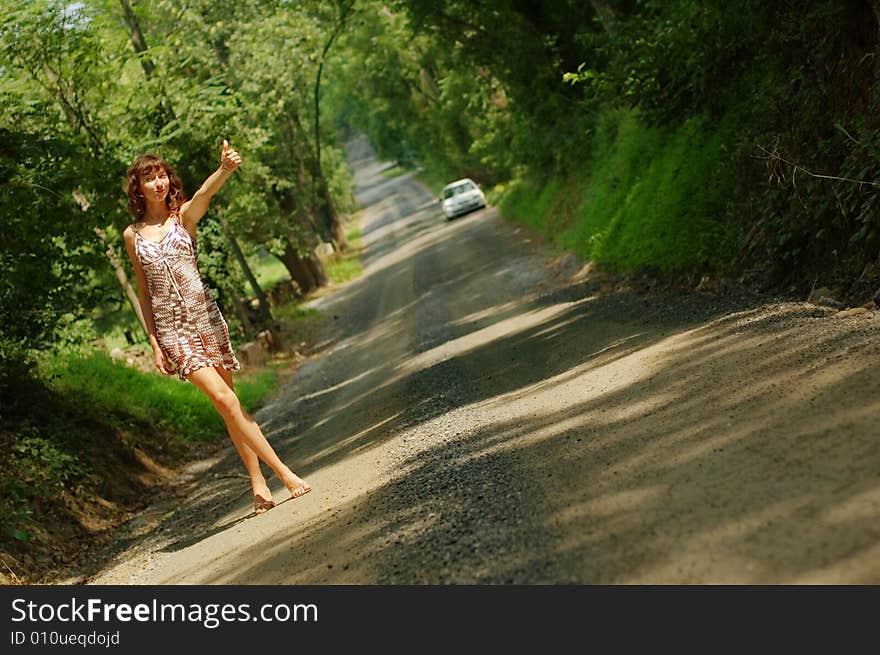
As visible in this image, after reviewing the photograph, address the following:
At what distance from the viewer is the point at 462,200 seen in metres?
45.1

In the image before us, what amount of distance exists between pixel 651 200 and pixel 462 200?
1156 inches

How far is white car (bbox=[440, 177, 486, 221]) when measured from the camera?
148 feet

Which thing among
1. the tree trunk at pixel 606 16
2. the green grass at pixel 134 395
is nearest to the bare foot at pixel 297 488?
the green grass at pixel 134 395

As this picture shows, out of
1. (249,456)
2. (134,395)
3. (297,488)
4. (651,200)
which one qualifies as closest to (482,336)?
(651,200)

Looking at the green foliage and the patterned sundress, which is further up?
the patterned sundress

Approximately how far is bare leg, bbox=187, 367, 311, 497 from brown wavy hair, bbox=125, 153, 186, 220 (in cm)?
126

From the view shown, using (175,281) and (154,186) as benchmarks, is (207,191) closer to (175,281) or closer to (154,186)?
(154,186)

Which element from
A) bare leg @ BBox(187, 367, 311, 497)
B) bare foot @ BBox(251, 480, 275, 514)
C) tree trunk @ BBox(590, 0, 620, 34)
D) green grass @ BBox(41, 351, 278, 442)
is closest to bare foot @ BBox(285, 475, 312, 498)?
bare leg @ BBox(187, 367, 311, 497)

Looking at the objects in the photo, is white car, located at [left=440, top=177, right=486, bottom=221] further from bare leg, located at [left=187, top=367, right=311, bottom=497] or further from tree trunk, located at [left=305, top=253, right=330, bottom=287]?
bare leg, located at [left=187, top=367, right=311, bottom=497]

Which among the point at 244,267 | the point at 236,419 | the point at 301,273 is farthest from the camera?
the point at 301,273

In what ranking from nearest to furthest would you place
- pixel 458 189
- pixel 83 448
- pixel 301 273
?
pixel 83 448 → pixel 301 273 → pixel 458 189

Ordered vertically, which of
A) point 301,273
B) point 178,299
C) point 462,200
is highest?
point 178,299

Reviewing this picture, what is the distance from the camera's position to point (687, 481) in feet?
16.7
